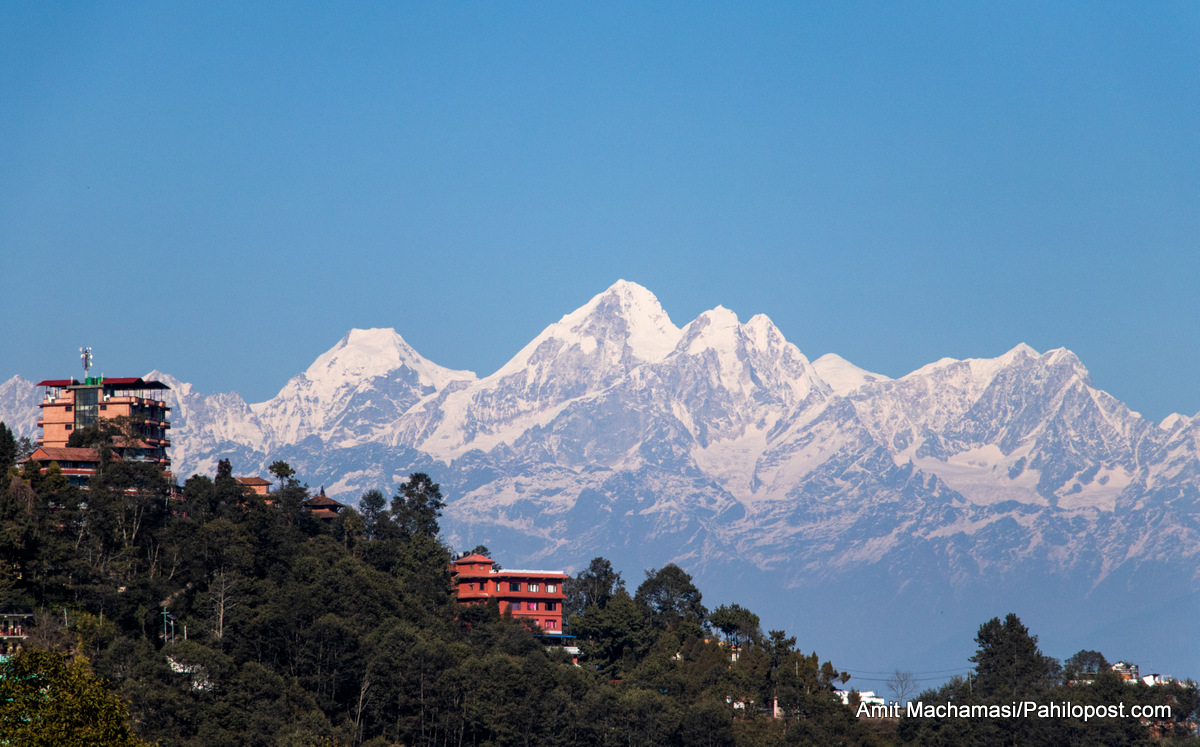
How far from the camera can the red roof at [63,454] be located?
359 feet

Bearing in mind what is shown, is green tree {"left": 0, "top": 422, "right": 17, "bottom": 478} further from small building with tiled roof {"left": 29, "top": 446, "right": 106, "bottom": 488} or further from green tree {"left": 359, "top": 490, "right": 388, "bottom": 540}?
green tree {"left": 359, "top": 490, "right": 388, "bottom": 540}

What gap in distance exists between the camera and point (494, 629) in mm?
120688

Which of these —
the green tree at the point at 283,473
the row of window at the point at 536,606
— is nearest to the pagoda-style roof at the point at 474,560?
the row of window at the point at 536,606

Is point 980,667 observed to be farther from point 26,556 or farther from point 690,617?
point 26,556

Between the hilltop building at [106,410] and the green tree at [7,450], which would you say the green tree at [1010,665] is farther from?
the green tree at [7,450]

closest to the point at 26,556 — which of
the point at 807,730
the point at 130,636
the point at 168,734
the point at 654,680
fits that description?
the point at 130,636

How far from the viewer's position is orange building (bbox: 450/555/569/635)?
136 metres

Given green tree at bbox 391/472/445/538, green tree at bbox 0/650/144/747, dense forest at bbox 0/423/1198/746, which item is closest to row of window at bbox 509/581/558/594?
dense forest at bbox 0/423/1198/746

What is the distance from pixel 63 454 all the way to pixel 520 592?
44945 millimetres

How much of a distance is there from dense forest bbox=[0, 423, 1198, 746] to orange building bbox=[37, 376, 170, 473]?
9.13 m

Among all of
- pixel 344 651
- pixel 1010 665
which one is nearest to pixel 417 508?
pixel 344 651

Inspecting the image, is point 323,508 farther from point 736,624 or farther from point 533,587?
point 736,624

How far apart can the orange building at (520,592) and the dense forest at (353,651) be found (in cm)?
400

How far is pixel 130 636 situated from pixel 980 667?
79.1 metres
